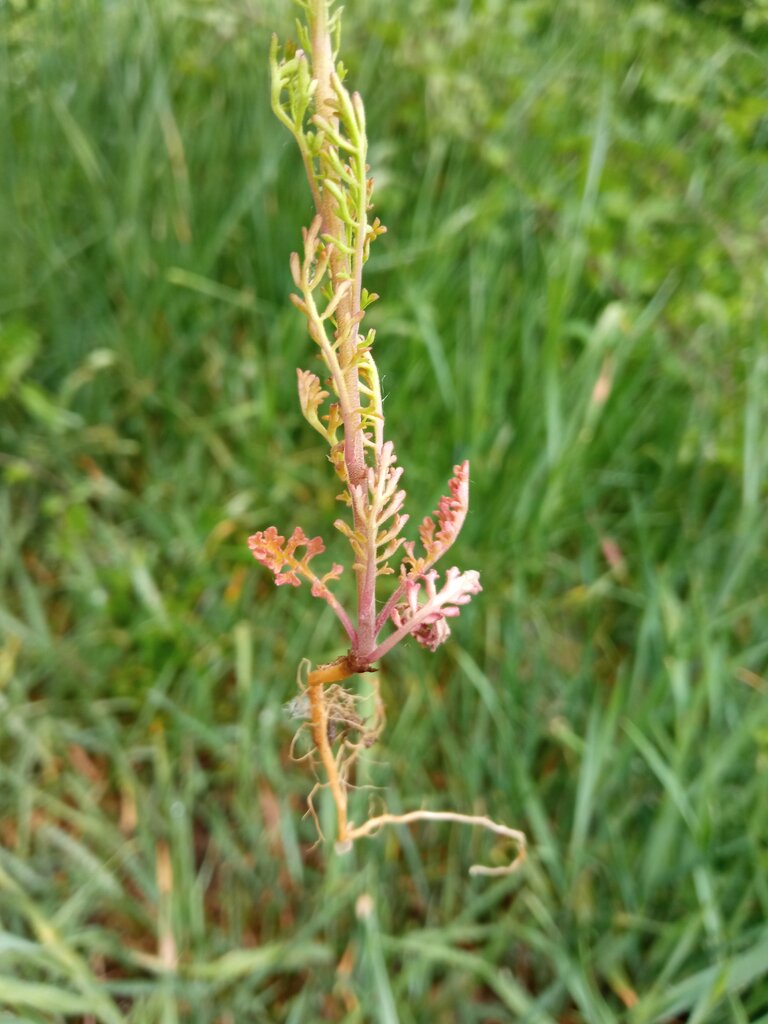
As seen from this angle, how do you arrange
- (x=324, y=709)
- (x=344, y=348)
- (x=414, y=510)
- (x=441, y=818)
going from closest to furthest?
(x=344, y=348)
(x=324, y=709)
(x=441, y=818)
(x=414, y=510)

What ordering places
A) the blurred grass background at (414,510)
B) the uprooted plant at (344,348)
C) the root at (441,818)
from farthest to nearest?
the blurred grass background at (414,510), the root at (441,818), the uprooted plant at (344,348)

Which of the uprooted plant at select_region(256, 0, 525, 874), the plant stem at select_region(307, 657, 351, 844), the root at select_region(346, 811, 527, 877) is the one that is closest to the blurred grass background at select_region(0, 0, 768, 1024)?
the root at select_region(346, 811, 527, 877)

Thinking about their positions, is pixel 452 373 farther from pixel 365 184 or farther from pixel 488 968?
pixel 365 184

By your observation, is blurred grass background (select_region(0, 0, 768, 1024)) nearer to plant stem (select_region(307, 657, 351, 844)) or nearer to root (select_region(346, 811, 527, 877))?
root (select_region(346, 811, 527, 877))

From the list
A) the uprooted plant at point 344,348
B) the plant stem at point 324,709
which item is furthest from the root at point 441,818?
the uprooted plant at point 344,348

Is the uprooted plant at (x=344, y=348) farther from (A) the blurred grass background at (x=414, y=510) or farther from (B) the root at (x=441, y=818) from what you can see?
(A) the blurred grass background at (x=414, y=510)

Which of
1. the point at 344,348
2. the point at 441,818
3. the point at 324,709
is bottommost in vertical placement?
the point at 441,818

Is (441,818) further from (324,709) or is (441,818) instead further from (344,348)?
(344,348)

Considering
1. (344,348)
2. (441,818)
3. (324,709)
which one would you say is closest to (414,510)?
(441,818)

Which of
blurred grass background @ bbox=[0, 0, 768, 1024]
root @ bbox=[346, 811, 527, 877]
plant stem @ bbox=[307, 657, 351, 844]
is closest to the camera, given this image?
plant stem @ bbox=[307, 657, 351, 844]
